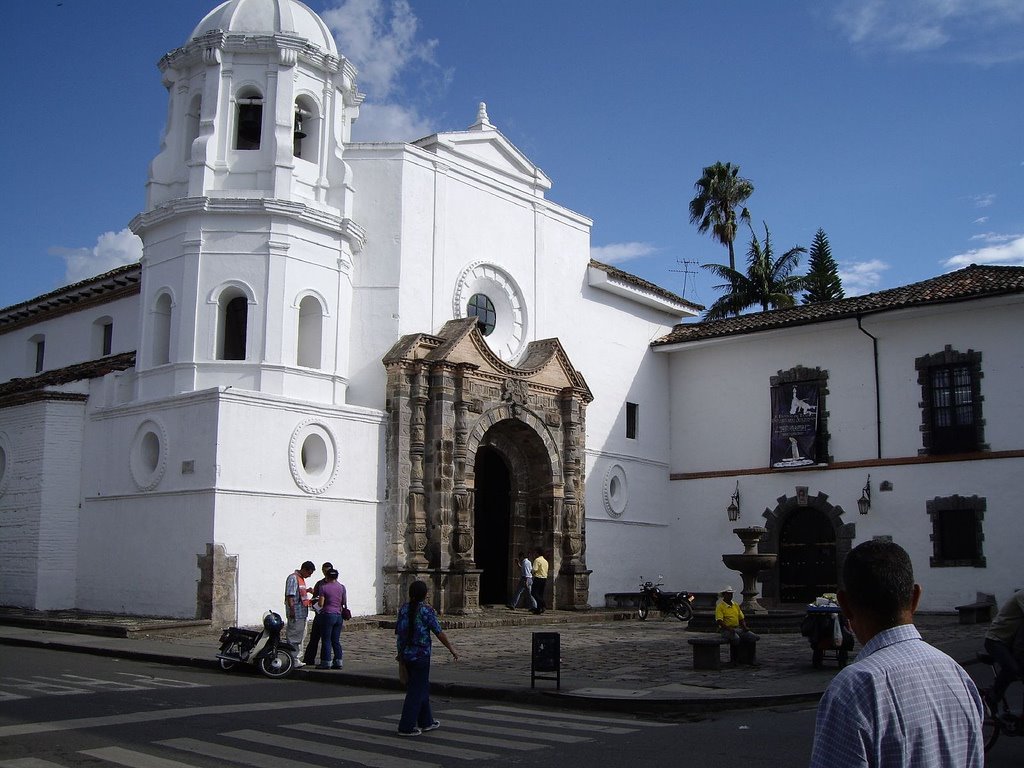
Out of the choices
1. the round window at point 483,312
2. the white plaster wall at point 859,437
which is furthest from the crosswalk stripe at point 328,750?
the white plaster wall at point 859,437

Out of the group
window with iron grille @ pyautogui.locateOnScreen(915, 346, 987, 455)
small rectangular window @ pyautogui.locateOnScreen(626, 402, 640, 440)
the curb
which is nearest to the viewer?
the curb

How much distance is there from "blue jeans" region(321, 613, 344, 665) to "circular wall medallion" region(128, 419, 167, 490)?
8.80m

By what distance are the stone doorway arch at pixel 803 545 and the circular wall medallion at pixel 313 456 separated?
1357 cm

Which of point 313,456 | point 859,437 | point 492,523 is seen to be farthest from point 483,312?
point 859,437

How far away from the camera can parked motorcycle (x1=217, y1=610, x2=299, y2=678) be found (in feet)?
49.3

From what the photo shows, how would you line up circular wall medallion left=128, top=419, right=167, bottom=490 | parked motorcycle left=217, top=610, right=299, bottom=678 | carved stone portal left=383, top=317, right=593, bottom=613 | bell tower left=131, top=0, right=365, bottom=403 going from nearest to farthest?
parked motorcycle left=217, top=610, right=299, bottom=678 → circular wall medallion left=128, top=419, right=167, bottom=490 → bell tower left=131, top=0, right=365, bottom=403 → carved stone portal left=383, top=317, right=593, bottom=613

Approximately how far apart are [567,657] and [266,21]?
1729cm

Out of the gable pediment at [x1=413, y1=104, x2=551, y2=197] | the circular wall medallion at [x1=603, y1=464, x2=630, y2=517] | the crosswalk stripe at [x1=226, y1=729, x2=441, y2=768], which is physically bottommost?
the crosswalk stripe at [x1=226, y1=729, x2=441, y2=768]

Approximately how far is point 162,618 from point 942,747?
20847 mm

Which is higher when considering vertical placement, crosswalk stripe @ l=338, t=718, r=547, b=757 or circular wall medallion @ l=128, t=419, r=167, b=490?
circular wall medallion @ l=128, t=419, r=167, b=490

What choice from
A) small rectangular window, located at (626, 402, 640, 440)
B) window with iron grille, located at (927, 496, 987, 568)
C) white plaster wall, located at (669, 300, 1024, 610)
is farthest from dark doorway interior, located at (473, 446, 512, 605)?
window with iron grille, located at (927, 496, 987, 568)

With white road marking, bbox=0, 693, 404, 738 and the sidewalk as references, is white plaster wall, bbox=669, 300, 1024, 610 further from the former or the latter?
white road marking, bbox=0, 693, 404, 738

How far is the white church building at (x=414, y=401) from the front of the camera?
2323 centimetres

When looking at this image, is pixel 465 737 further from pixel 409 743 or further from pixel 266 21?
pixel 266 21
